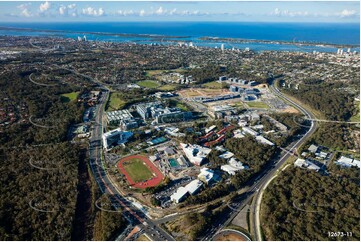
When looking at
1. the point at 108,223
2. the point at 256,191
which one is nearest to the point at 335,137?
the point at 256,191

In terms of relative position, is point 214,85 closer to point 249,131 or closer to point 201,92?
point 201,92

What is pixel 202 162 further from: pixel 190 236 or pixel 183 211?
pixel 190 236

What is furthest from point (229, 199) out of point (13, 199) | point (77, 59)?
point (77, 59)

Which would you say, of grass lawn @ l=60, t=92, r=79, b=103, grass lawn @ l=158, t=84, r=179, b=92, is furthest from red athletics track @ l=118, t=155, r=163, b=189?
grass lawn @ l=158, t=84, r=179, b=92

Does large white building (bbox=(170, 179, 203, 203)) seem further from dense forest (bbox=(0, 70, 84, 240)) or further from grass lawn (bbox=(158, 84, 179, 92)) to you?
grass lawn (bbox=(158, 84, 179, 92))

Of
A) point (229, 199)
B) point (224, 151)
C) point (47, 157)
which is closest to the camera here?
point (229, 199)

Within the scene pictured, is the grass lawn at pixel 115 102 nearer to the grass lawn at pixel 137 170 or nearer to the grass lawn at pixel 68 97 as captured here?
the grass lawn at pixel 68 97
